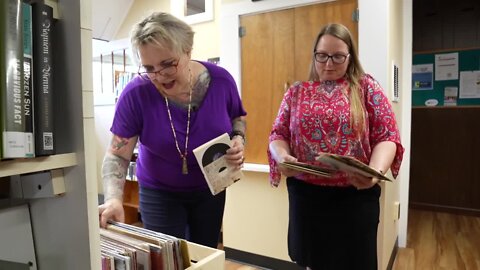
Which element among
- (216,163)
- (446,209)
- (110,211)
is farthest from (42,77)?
(446,209)

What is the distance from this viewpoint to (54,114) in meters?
0.56

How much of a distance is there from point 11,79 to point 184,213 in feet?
2.89

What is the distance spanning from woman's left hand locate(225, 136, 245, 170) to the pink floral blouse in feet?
0.85

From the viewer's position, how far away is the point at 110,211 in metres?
0.97

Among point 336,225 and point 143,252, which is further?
point 336,225

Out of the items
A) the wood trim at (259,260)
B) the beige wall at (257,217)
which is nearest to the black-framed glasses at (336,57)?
the beige wall at (257,217)

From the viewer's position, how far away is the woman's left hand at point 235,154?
4.21 ft

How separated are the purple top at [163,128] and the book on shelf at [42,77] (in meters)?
0.67

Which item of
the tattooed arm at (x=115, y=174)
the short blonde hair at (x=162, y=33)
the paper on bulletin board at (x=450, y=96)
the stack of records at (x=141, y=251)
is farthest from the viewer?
the paper on bulletin board at (x=450, y=96)

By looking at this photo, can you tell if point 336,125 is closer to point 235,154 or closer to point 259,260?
point 235,154

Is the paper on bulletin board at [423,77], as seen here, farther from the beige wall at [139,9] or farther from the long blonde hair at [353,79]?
the long blonde hair at [353,79]

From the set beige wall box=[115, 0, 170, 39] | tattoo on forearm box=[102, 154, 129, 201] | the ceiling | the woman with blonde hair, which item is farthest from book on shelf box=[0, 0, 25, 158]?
the ceiling

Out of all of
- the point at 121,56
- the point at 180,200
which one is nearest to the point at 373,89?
the point at 180,200

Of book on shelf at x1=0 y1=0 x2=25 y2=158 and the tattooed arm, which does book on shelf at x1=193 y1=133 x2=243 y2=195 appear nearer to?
the tattooed arm
